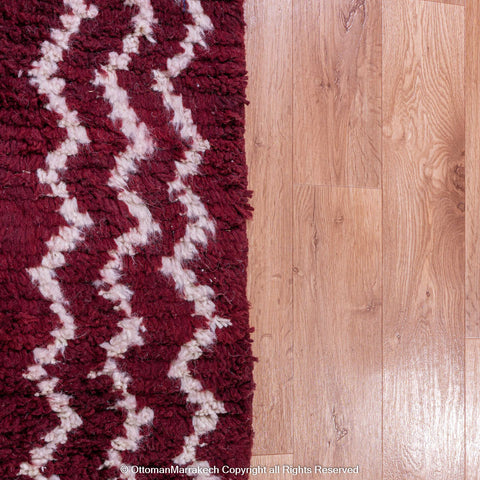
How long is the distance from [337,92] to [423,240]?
27cm

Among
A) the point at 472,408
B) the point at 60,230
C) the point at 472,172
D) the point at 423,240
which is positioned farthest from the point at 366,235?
the point at 60,230

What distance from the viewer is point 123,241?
65 cm

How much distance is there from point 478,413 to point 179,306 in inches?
20.4

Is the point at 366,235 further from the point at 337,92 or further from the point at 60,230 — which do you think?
the point at 60,230

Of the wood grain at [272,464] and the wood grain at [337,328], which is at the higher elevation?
the wood grain at [337,328]

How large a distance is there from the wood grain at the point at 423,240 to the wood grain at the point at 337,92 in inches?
1.0

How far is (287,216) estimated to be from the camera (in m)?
0.72

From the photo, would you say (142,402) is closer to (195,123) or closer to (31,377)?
(31,377)

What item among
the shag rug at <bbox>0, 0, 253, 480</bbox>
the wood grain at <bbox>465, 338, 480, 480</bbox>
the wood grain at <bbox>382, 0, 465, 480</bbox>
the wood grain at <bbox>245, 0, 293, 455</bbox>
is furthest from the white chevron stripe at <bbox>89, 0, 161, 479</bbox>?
the wood grain at <bbox>465, 338, 480, 480</bbox>

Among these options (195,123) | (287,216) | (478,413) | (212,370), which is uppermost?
(195,123)

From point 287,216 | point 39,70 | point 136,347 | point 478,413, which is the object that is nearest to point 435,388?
point 478,413

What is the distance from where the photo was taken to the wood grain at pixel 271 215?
71 centimetres

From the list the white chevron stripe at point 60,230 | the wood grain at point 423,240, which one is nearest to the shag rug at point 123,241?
the white chevron stripe at point 60,230

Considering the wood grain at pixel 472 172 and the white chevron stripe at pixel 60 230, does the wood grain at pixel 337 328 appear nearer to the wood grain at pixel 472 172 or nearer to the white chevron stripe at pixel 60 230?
the wood grain at pixel 472 172
